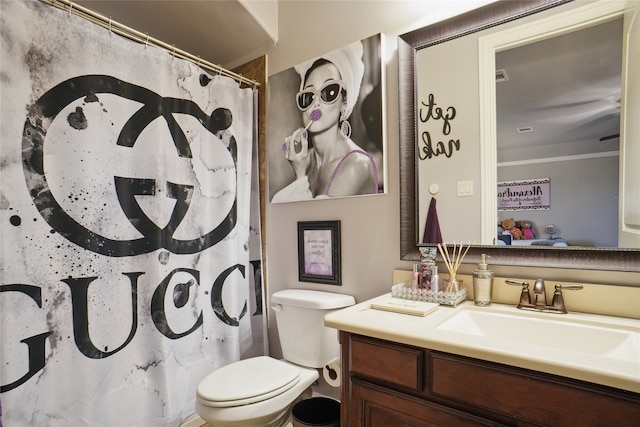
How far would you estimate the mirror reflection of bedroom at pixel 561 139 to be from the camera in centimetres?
110

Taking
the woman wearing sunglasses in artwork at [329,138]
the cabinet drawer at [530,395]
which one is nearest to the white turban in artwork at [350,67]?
the woman wearing sunglasses in artwork at [329,138]

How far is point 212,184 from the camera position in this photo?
1.83 meters

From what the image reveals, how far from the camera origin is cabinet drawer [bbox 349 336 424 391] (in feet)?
3.11

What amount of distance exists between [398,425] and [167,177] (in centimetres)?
143

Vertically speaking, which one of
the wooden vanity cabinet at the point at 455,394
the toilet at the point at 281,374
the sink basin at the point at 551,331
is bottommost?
the toilet at the point at 281,374

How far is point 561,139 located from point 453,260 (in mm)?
591

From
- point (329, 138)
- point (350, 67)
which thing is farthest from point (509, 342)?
point (350, 67)

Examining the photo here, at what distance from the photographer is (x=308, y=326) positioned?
163 cm

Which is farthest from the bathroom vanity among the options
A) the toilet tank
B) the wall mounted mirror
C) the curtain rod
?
the curtain rod

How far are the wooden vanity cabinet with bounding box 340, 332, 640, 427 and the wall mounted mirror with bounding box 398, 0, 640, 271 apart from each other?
56 centimetres

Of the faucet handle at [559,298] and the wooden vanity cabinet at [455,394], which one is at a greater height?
the faucet handle at [559,298]

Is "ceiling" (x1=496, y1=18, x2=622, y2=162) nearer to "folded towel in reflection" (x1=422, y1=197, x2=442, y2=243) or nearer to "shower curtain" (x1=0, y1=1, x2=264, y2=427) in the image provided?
"folded towel in reflection" (x1=422, y1=197, x2=442, y2=243)

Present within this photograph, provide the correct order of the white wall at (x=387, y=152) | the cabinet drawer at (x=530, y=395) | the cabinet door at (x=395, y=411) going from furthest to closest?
the white wall at (x=387, y=152) → the cabinet door at (x=395, y=411) → the cabinet drawer at (x=530, y=395)

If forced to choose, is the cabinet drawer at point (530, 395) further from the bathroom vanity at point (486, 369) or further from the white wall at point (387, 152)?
the white wall at point (387, 152)
